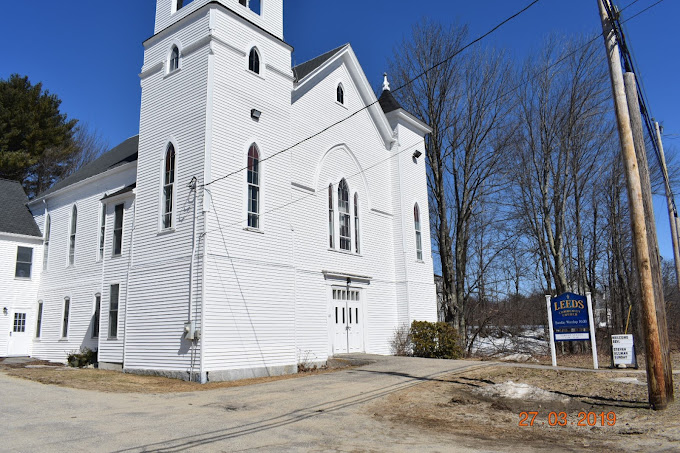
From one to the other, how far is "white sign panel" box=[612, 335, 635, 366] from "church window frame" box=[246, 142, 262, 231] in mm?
11485

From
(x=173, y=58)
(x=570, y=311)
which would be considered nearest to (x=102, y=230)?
(x=173, y=58)

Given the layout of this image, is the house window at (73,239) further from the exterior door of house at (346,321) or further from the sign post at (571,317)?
the sign post at (571,317)

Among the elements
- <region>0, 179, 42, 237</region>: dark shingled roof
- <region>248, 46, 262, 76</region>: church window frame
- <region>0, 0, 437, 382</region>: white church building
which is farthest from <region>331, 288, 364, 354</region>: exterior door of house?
<region>0, 179, 42, 237</region>: dark shingled roof

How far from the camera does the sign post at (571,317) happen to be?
52.4ft

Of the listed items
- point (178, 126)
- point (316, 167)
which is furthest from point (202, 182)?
point (316, 167)

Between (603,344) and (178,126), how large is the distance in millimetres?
27344

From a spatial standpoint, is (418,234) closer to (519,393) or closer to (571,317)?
(571,317)

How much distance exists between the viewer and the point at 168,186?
16.6 m

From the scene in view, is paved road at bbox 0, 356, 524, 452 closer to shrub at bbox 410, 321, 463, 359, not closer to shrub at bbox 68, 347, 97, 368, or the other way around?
shrub at bbox 68, 347, 97, 368

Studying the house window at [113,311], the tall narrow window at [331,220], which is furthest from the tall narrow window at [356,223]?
the house window at [113,311]

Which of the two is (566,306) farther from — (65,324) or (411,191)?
(65,324)

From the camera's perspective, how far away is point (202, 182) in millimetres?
15406

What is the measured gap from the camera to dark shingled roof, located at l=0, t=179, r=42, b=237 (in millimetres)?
23438

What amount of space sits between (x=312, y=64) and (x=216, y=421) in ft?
55.8
